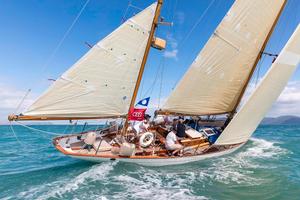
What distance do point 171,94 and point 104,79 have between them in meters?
5.46

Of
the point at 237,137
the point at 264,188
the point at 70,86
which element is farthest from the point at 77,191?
the point at 237,137

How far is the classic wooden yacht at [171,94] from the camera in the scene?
11703 mm

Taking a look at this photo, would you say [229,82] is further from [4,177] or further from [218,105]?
[4,177]

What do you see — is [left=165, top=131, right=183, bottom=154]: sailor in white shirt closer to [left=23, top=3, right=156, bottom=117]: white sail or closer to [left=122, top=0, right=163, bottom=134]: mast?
[left=122, top=0, right=163, bottom=134]: mast

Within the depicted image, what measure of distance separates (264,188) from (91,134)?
8463 mm

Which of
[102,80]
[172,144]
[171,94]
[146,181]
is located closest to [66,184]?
[146,181]

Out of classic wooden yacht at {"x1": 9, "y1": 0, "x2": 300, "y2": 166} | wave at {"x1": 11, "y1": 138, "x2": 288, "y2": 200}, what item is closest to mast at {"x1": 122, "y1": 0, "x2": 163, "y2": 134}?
classic wooden yacht at {"x1": 9, "y1": 0, "x2": 300, "y2": 166}

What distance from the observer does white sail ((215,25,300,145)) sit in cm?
1266

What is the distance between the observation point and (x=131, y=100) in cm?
1375

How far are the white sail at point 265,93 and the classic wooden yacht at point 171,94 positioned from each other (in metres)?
0.06

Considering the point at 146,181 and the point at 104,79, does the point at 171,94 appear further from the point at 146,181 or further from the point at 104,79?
the point at 146,181

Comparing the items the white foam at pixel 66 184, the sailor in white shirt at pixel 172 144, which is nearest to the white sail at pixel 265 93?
the sailor in white shirt at pixel 172 144

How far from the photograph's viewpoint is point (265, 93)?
1317 cm

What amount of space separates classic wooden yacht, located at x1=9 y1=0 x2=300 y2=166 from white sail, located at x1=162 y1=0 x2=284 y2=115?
0.20 ft
